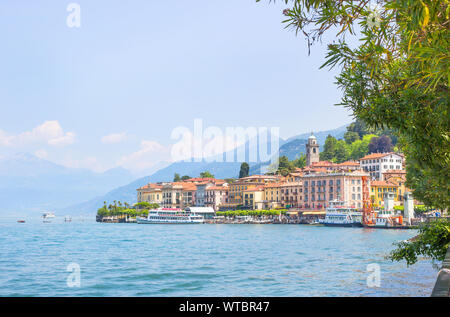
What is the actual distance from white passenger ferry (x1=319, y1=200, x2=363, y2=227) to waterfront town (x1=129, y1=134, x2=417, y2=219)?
3876 mm

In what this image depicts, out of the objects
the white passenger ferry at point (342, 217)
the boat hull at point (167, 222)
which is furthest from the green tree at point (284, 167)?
the white passenger ferry at point (342, 217)

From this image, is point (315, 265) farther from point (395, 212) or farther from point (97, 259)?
point (395, 212)

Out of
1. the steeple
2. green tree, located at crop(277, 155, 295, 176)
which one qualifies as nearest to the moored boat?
green tree, located at crop(277, 155, 295, 176)

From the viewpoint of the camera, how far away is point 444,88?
253 inches

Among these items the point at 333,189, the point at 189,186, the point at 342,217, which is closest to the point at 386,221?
the point at 342,217

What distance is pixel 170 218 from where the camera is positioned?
102 m

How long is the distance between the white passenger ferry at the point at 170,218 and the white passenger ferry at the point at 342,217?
27.7 metres

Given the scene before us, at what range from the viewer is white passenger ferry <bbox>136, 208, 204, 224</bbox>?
332 feet

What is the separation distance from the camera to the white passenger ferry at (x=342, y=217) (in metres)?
81.2

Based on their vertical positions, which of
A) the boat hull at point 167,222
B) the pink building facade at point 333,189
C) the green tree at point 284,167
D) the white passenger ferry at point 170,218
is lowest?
the boat hull at point 167,222

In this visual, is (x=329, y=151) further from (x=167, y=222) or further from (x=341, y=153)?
(x=167, y=222)

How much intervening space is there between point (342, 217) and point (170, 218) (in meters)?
35.3

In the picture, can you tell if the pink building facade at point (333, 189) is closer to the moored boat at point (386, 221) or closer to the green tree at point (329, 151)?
the moored boat at point (386, 221)
